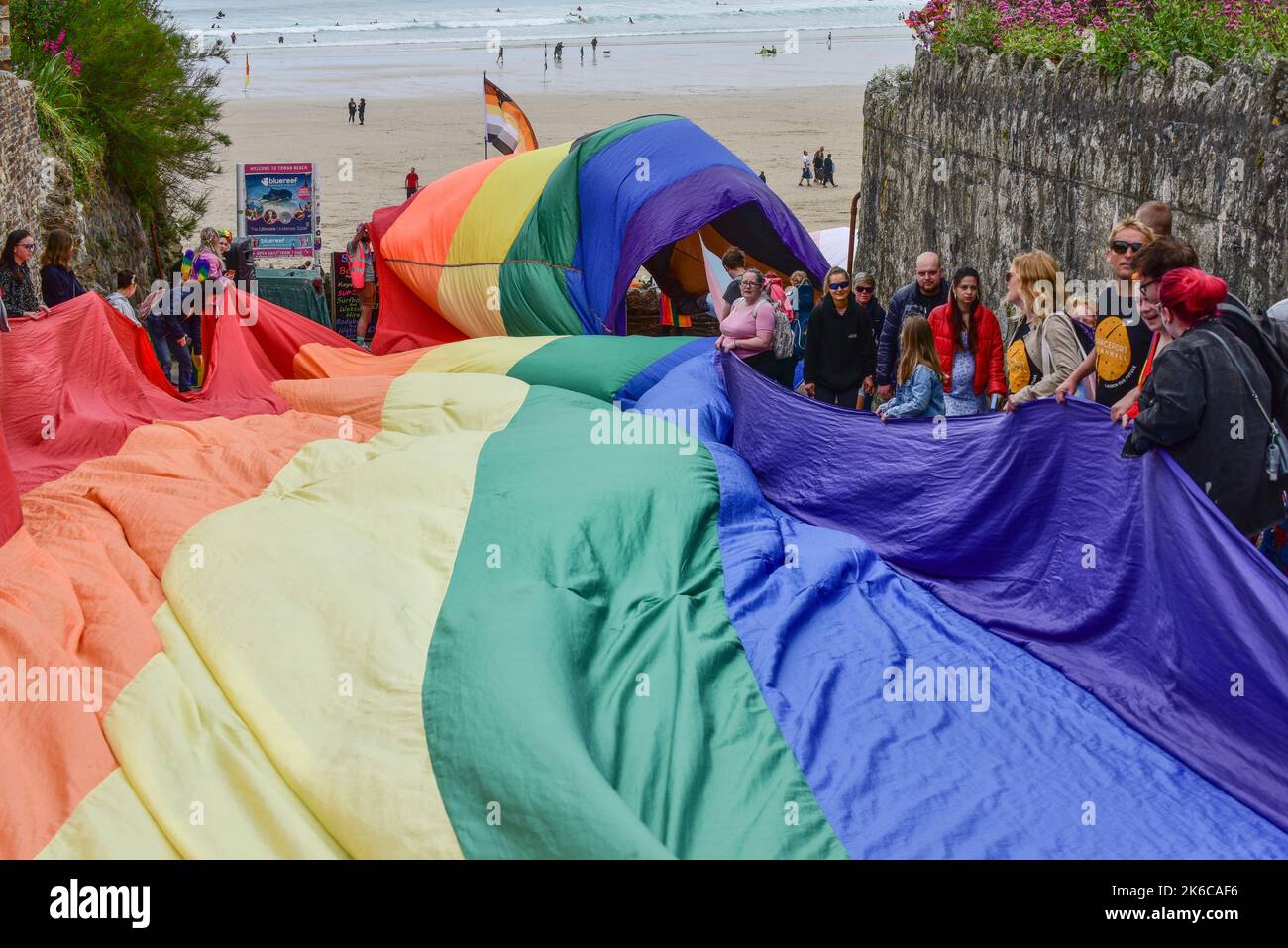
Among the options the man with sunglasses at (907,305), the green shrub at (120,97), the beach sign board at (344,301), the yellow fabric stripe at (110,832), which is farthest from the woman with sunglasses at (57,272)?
the yellow fabric stripe at (110,832)

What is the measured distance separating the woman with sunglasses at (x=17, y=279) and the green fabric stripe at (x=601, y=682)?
14.4 feet

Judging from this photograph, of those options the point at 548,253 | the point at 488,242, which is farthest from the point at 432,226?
the point at 548,253

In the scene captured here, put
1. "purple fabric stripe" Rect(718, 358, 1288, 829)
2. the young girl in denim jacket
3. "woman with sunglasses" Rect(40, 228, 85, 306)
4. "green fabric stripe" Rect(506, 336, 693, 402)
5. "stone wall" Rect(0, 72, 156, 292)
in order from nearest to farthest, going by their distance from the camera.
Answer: "purple fabric stripe" Rect(718, 358, 1288, 829)
the young girl in denim jacket
"green fabric stripe" Rect(506, 336, 693, 402)
"woman with sunglasses" Rect(40, 228, 85, 306)
"stone wall" Rect(0, 72, 156, 292)

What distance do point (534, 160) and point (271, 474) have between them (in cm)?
645

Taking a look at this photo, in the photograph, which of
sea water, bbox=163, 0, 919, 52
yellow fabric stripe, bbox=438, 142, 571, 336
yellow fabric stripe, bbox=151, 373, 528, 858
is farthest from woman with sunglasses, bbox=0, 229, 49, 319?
sea water, bbox=163, 0, 919, 52

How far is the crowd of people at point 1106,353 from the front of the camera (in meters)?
4.63

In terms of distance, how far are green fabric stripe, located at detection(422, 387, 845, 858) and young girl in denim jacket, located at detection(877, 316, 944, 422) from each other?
4.05ft

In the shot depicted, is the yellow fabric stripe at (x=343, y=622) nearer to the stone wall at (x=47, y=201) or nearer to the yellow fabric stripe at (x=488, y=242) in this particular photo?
the yellow fabric stripe at (x=488, y=242)

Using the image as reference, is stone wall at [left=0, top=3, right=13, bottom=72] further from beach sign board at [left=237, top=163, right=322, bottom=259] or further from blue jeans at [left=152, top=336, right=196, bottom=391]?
blue jeans at [left=152, top=336, right=196, bottom=391]

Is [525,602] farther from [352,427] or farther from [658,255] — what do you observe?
[658,255]

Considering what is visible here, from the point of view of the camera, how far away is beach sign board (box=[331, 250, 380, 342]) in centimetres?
1486

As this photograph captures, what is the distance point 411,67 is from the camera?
5884 centimetres

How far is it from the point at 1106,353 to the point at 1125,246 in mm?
450
